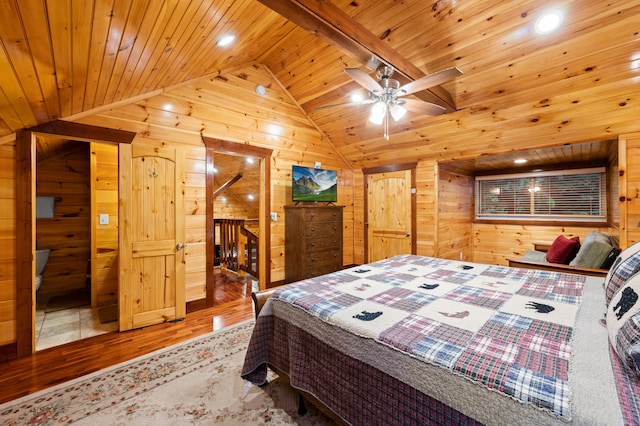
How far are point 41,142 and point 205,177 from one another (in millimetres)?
1849

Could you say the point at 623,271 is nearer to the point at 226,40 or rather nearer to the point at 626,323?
the point at 626,323

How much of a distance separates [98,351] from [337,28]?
3.40m

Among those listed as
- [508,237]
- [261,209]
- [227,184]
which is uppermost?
[227,184]

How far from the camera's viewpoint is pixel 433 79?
2.00 meters

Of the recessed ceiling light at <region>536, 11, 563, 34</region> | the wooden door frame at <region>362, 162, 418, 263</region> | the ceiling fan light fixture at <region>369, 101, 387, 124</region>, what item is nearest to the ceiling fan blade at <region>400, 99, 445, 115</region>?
the ceiling fan light fixture at <region>369, 101, 387, 124</region>

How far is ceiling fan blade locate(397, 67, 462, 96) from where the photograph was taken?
185cm

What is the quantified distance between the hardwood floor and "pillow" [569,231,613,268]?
3.96 m

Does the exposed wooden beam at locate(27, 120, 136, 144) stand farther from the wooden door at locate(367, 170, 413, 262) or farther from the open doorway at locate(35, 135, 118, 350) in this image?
the wooden door at locate(367, 170, 413, 262)

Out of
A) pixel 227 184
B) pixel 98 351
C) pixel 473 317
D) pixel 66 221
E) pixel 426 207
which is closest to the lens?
pixel 473 317

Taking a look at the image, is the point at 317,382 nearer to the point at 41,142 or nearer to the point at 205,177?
the point at 205,177

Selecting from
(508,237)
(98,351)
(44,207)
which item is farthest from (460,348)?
(508,237)

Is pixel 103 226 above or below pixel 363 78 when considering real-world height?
below

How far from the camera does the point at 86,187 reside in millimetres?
4301

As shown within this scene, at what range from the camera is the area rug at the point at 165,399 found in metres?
1.69
